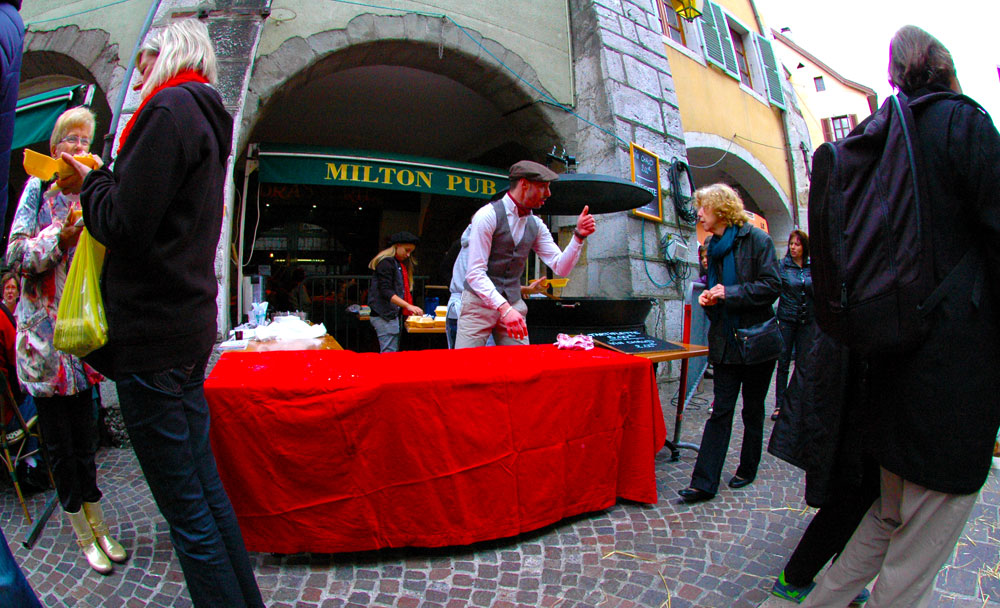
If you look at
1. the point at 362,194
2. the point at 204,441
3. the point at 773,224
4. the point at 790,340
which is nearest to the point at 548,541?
the point at 204,441

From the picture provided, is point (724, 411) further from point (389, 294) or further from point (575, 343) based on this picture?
point (389, 294)

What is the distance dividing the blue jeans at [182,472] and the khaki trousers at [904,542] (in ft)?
6.37

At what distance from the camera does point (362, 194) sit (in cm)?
1046

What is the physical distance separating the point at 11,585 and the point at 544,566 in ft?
5.78

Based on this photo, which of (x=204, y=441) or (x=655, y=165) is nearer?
(x=204, y=441)

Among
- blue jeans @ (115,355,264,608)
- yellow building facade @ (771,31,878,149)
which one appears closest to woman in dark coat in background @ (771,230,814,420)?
blue jeans @ (115,355,264,608)

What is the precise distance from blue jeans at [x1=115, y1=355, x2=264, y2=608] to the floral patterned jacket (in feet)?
3.35

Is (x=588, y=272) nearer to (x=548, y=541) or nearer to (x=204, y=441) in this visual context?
(x=548, y=541)

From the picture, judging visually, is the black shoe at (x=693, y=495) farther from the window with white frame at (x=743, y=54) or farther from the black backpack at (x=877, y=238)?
the window with white frame at (x=743, y=54)

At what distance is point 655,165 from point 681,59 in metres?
2.86

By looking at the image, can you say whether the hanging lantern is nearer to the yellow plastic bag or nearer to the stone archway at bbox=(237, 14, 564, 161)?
the stone archway at bbox=(237, 14, 564, 161)

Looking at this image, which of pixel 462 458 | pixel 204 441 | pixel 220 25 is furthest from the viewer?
pixel 220 25

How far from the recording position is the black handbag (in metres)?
2.79

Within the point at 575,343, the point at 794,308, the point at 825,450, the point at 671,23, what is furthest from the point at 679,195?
the point at 825,450
